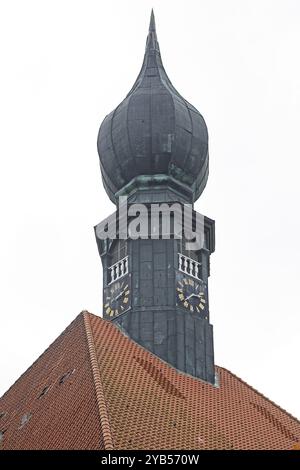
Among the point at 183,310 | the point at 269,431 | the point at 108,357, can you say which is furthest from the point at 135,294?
the point at 269,431

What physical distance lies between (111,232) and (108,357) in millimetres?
7353

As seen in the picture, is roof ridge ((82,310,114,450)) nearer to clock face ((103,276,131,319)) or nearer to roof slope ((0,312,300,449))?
roof slope ((0,312,300,449))

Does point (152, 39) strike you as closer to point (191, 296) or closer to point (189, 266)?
point (189, 266)

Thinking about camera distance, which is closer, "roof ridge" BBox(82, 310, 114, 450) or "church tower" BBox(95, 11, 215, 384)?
"roof ridge" BBox(82, 310, 114, 450)

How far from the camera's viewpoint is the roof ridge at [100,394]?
2559 cm

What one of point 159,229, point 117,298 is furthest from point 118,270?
point 159,229

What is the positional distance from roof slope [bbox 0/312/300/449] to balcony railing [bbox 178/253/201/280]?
2975 millimetres

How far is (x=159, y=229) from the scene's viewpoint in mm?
37031

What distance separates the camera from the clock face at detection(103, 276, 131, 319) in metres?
36.1

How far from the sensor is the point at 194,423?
28.9 meters

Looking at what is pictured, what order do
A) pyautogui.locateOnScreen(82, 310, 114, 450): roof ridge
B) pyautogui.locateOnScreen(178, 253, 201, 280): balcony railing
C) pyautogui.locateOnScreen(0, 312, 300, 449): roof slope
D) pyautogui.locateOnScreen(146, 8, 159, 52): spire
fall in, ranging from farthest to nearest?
pyautogui.locateOnScreen(146, 8, 159, 52): spire
pyautogui.locateOnScreen(178, 253, 201, 280): balcony railing
pyautogui.locateOnScreen(0, 312, 300, 449): roof slope
pyautogui.locateOnScreen(82, 310, 114, 450): roof ridge

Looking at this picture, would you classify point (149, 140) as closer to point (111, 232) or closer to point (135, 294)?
point (111, 232)

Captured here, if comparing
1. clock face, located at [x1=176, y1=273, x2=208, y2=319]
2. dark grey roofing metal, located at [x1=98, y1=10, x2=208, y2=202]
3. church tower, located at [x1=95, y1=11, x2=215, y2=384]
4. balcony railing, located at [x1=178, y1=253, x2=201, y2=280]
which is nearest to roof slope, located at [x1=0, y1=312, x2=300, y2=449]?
church tower, located at [x1=95, y1=11, x2=215, y2=384]

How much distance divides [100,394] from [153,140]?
12619 mm
